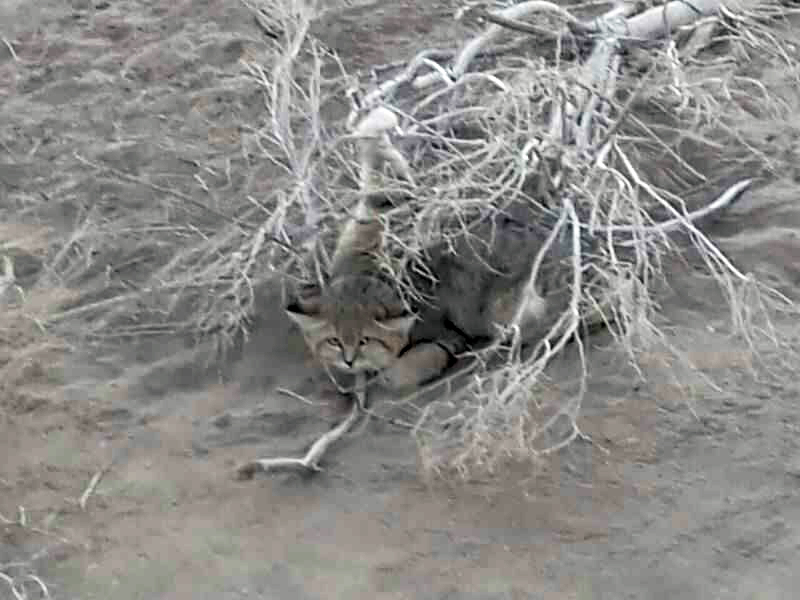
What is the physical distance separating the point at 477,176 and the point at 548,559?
1309 millimetres

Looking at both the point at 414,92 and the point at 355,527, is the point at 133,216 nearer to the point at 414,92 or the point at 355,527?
the point at 414,92

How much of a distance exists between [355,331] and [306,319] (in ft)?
0.54

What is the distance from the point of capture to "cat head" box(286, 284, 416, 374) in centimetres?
494

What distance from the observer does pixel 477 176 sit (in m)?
4.80

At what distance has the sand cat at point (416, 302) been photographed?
4.90m

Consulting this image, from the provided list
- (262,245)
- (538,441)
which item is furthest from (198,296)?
(538,441)

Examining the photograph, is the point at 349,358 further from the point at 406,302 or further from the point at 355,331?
the point at 406,302

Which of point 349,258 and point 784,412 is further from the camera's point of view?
point 349,258

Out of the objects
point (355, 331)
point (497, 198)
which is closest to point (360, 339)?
point (355, 331)

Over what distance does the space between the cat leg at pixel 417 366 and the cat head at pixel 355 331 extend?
0.03 m

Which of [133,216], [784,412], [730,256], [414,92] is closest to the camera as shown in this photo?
[784,412]

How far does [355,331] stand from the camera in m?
4.95

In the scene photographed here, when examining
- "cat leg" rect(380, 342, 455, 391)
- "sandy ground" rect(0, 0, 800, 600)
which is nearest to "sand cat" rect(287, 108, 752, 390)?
"cat leg" rect(380, 342, 455, 391)

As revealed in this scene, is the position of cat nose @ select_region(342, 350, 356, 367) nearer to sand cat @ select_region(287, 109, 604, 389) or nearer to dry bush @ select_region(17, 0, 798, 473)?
sand cat @ select_region(287, 109, 604, 389)
